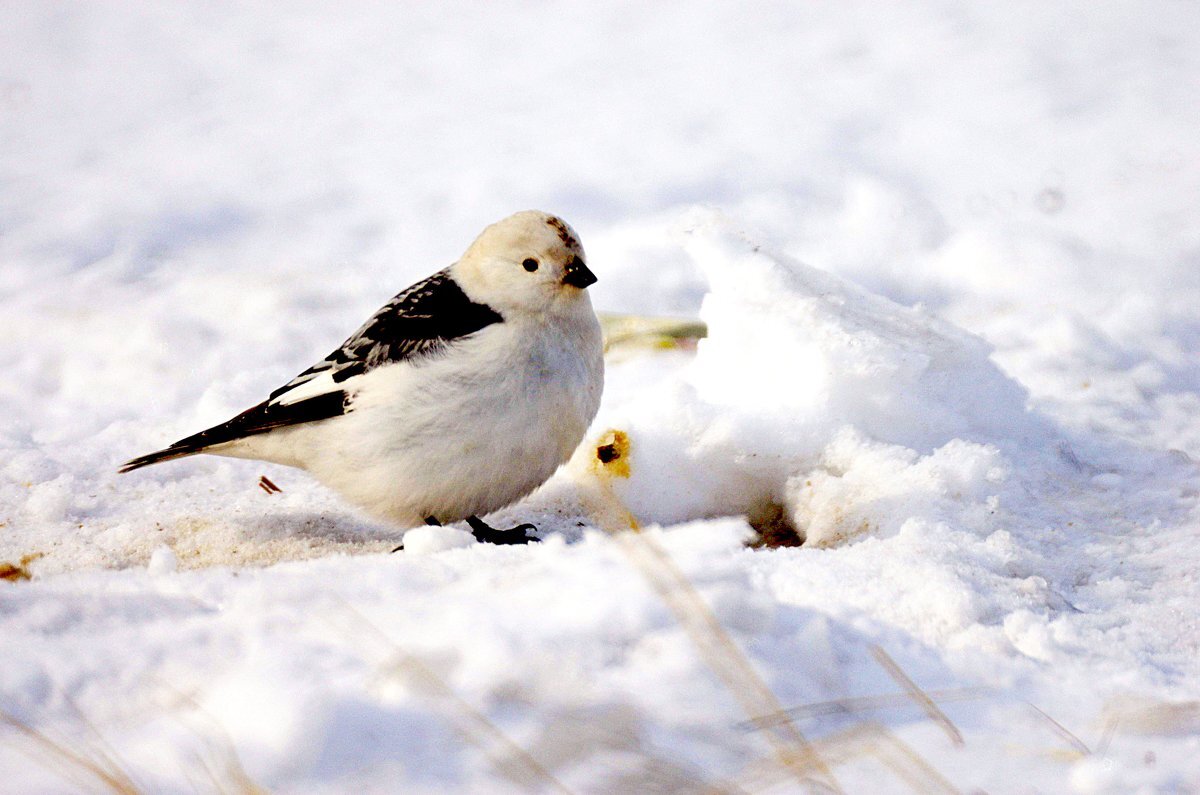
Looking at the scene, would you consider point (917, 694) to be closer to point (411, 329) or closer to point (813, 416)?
point (813, 416)

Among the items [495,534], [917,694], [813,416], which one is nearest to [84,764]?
[917,694]

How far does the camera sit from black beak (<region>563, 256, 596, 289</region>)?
300 cm

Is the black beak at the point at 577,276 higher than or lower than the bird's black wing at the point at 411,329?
higher

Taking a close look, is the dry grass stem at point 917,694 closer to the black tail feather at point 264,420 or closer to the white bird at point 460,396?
the white bird at point 460,396

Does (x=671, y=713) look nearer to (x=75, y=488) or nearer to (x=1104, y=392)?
(x=75, y=488)

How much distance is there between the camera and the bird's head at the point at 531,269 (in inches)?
118

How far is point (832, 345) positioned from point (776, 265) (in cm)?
42

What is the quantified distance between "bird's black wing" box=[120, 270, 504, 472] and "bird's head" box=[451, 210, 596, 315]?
65mm

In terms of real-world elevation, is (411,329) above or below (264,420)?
above

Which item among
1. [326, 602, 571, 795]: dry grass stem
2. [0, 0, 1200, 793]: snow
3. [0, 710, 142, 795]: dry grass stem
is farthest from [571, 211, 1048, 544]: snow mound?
[0, 710, 142, 795]: dry grass stem

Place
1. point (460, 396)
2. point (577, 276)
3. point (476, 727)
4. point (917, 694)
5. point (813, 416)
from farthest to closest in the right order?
point (813, 416) < point (577, 276) < point (460, 396) < point (917, 694) < point (476, 727)

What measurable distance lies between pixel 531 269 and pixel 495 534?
28.2 inches

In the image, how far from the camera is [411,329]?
3008 mm

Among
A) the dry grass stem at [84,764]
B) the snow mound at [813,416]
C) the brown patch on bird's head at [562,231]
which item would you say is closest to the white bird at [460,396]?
the brown patch on bird's head at [562,231]
